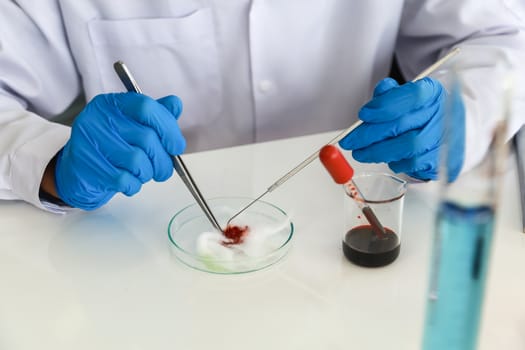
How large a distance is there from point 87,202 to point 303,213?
0.40 m

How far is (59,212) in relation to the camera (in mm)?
1149

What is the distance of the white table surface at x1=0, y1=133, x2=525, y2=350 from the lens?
84cm

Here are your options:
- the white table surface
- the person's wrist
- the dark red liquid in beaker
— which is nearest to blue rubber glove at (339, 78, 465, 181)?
the white table surface

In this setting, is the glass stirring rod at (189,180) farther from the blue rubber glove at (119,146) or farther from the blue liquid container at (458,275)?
the blue liquid container at (458,275)

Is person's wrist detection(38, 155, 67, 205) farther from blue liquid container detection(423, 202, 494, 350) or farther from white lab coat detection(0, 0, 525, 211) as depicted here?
blue liquid container detection(423, 202, 494, 350)

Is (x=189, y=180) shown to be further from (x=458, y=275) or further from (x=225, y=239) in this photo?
(x=458, y=275)

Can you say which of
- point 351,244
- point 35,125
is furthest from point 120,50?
point 351,244

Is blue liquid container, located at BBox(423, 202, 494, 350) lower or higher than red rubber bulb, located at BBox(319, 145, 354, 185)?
higher

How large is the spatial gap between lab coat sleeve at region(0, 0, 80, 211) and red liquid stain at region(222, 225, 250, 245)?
1.12ft

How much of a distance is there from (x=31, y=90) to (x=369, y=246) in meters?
0.91

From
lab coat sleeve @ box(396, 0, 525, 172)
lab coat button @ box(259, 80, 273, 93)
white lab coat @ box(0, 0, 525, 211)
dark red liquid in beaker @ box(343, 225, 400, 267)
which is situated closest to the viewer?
dark red liquid in beaker @ box(343, 225, 400, 267)

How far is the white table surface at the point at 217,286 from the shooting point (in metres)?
0.84

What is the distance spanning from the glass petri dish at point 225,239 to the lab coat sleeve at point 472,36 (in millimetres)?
474

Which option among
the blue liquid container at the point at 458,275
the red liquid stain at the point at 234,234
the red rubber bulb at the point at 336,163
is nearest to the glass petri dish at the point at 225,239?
the red liquid stain at the point at 234,234
